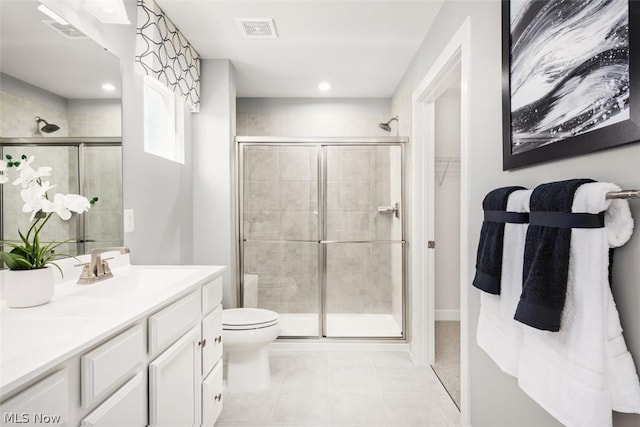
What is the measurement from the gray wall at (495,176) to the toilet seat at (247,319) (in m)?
1.33

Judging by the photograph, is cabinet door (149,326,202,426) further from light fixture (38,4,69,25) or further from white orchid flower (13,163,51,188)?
light fixture (38,4,69,25)

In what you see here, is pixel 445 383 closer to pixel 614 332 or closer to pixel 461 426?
pixel 461 426

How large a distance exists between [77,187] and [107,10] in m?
0.84

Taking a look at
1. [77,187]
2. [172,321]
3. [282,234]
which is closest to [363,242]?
[282,234]

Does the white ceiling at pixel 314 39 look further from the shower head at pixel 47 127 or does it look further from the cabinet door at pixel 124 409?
the cabinet door at pixel 124 409

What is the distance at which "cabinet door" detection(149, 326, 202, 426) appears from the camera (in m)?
1.19

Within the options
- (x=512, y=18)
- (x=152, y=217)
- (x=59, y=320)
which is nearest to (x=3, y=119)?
(x=59, y=320)

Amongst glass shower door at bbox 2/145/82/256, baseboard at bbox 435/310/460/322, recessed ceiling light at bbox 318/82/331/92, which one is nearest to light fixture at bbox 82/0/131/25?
glass shower door at bbox 2/145/82/256

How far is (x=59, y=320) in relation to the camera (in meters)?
1.03

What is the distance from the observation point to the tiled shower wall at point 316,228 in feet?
10.1

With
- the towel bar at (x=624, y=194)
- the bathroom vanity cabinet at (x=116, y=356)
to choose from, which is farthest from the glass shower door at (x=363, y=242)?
the towel bar at (x=624, y=194)

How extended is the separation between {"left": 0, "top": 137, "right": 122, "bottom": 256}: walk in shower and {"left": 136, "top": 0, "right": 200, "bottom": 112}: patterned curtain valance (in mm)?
601

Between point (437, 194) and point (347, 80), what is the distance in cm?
161

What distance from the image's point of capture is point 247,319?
2441 millimetres
